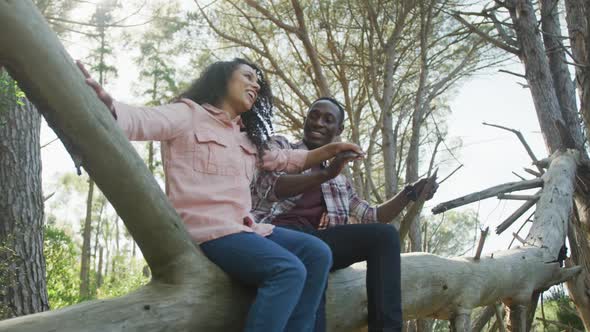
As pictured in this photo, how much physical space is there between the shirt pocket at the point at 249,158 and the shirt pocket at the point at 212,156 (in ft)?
0.32

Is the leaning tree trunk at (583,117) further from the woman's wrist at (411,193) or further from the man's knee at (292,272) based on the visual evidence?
the man's knee at (292,272)

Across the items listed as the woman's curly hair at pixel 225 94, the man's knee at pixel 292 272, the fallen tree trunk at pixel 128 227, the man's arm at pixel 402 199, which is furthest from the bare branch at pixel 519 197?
the man's knee at pixel 292 272

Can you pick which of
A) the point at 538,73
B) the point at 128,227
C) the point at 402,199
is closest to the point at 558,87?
the point at 538,73

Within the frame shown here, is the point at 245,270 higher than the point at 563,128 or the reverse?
the reverse

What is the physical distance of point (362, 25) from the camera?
741 cm

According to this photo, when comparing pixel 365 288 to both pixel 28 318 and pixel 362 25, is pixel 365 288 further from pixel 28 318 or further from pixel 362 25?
pixel 362 25

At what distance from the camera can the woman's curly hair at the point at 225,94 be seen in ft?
7.13

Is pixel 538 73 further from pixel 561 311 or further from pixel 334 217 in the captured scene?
pixel 561 311

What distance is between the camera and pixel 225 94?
2158mm

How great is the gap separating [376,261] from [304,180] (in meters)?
0.43

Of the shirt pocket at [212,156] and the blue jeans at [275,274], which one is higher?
the shirt pocket at [212,156]

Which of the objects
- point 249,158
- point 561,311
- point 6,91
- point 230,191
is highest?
point 6,91

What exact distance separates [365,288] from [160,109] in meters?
1.14

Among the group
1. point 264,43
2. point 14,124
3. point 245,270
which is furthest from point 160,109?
point 264,43
